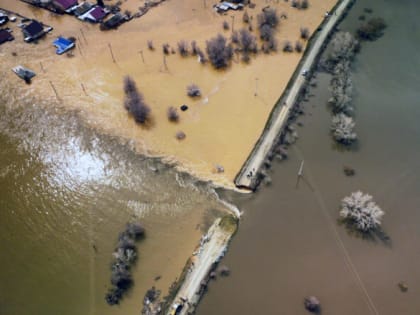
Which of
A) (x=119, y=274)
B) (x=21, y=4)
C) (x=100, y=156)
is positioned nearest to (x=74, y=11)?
(x=21, y=4)

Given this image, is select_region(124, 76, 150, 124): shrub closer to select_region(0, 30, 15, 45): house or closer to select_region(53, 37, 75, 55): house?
select_region(53, 37, 75, 55): house

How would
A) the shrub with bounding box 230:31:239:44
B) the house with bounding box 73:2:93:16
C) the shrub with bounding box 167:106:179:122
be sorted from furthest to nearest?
the house with bounding box 73:2:93:16 → the shrub with bounding box 230:31:239:44 → the shrub with bounding box 167:106:179:122

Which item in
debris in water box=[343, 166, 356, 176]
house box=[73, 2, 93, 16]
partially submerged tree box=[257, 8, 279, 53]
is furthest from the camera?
house box=[73, 2, 93, 16]

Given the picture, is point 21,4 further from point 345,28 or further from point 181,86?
point 345,28

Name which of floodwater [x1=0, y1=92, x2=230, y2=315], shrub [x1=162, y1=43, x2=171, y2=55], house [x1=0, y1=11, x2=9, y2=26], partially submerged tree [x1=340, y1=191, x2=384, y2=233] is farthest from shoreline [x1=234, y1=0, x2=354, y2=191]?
house [x1=0, y1=11, x2=9, y2=26]

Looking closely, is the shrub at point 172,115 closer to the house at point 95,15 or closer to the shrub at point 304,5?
the house at point 95,15

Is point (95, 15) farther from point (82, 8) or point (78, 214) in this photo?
point (78, 214)
